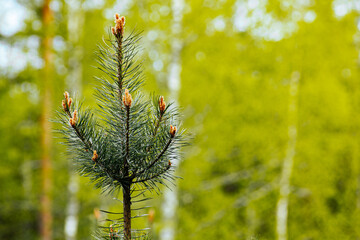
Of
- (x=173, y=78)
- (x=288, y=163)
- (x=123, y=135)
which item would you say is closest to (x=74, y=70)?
(x=173, y=78)

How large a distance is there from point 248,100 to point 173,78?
59.6 inches

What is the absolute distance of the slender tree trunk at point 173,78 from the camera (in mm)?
3412

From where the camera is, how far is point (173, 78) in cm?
356

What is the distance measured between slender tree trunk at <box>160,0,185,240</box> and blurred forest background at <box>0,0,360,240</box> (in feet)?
0.77

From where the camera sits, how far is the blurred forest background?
4242 millimetres

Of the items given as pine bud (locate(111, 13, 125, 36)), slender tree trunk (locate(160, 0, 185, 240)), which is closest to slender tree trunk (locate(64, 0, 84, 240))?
slender tree trunk (locate(160, 0, 185, 240))

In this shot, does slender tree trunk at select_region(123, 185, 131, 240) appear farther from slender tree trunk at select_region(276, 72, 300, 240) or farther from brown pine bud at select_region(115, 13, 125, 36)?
slender tree trunk at select_region(276, 72, 300, 240)

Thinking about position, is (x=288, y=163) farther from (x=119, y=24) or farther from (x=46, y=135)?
(x=119, y=24)

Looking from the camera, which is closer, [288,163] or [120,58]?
[120,58]

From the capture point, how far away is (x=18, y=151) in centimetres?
747

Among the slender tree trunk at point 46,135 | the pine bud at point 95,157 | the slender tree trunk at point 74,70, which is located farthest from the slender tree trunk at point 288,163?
the pine bud at point 95,157

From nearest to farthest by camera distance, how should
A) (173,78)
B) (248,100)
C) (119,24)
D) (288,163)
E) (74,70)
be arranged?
1. (119,24)
2. (173,78)
3. (248,100)
4. (288,163)
5. (74,70)

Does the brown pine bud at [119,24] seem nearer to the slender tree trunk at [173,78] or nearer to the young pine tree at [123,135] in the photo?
the young pine tree at [123,135]

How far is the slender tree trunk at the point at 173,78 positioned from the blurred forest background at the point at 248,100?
0.77 feet
